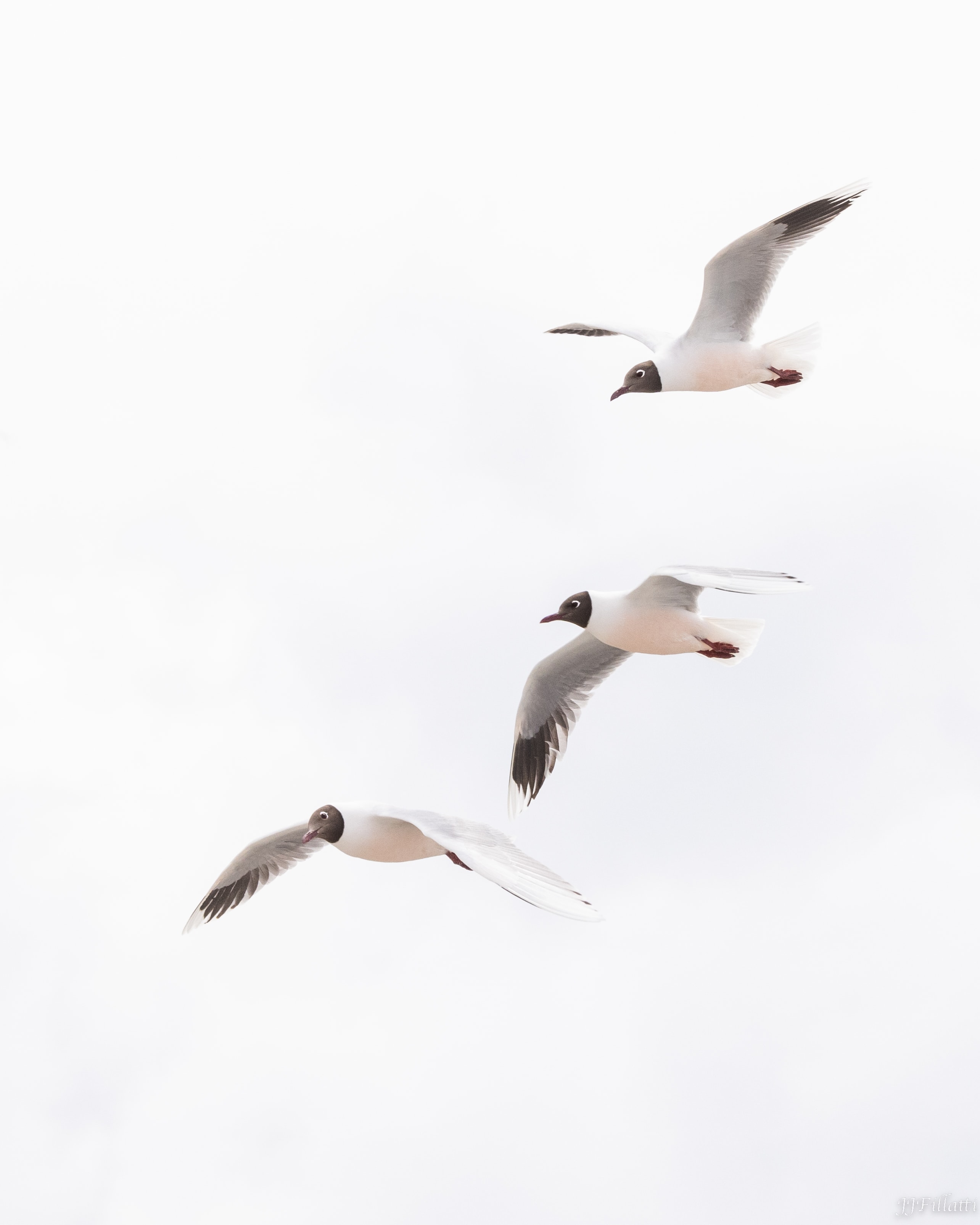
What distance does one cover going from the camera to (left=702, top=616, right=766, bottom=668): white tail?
38.8 feet

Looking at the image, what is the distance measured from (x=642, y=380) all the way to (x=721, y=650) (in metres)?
2.64

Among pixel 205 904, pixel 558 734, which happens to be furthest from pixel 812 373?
pixel 205 904

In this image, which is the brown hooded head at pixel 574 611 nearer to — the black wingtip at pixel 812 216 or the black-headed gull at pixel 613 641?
the black-headed gull at pixel 613 641

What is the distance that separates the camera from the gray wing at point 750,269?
12.2 m

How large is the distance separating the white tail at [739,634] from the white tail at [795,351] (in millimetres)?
2421

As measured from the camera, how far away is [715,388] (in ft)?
43.4

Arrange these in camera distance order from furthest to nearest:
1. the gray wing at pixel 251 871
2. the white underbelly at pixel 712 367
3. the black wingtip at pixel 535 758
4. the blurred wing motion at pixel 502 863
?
the black wingtip at pixel 535 758
the white underbelly at pixel 712 367
the gray wing at pixel 251 871
the blurred wing motion at pixel 502 863

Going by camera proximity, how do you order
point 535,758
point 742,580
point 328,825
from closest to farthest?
1. point 742,580
2. point 328,825
3. point 535,758

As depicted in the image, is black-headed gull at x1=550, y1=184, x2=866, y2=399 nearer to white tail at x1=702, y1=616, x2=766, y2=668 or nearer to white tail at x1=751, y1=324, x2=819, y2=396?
white tail at x1=751, y1=324, x2=819, y2=396

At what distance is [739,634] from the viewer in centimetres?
1188

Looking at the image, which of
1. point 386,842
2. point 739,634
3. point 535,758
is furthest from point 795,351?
point 386,842

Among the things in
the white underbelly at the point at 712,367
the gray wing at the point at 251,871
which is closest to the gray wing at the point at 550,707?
the gray wing at the point at 251,871

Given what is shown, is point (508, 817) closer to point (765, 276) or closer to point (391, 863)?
point (391, 863)

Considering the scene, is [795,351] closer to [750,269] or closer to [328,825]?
[750,269]
